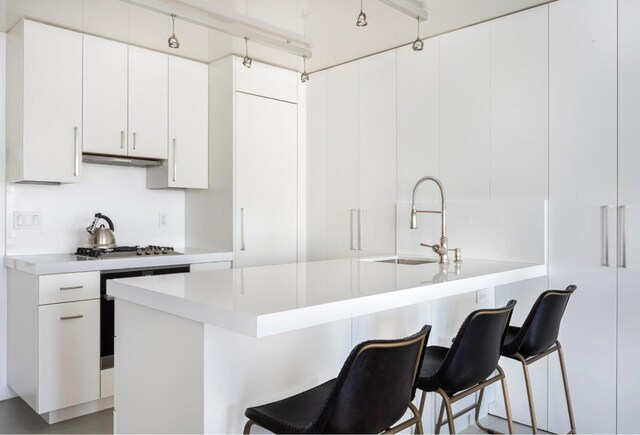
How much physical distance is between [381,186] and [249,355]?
88.7 inches

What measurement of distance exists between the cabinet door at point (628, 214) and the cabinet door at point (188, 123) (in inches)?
114

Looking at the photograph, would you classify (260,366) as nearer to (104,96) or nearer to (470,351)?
A: (470,351)

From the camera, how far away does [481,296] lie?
3008mm

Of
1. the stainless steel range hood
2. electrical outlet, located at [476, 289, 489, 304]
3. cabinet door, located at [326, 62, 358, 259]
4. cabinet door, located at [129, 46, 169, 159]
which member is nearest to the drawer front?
the stainless steel range hood

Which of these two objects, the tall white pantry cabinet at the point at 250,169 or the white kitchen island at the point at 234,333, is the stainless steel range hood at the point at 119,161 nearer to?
the tall white pantry cabinet at the point at 250,169

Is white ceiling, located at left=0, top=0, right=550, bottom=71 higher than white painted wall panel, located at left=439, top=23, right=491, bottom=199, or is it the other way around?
white ceiling, located at left=0, top=0, right=550, bottom=71

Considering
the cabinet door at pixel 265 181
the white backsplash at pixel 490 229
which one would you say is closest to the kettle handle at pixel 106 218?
the cabinet door at pixel 265 181

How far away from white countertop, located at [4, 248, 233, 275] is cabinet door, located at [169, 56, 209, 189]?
2.17 ft

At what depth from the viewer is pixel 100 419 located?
3.01 meters

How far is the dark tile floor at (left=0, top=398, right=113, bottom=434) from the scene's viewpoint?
282 cm

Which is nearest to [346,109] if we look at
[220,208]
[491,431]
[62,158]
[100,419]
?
[220,208]

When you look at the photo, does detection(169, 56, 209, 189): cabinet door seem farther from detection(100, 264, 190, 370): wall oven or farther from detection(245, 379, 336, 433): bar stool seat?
detection(245, 379, 336, 433): bar stool seat

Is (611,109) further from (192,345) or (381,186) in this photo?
(192,345)

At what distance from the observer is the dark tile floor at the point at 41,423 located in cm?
282
